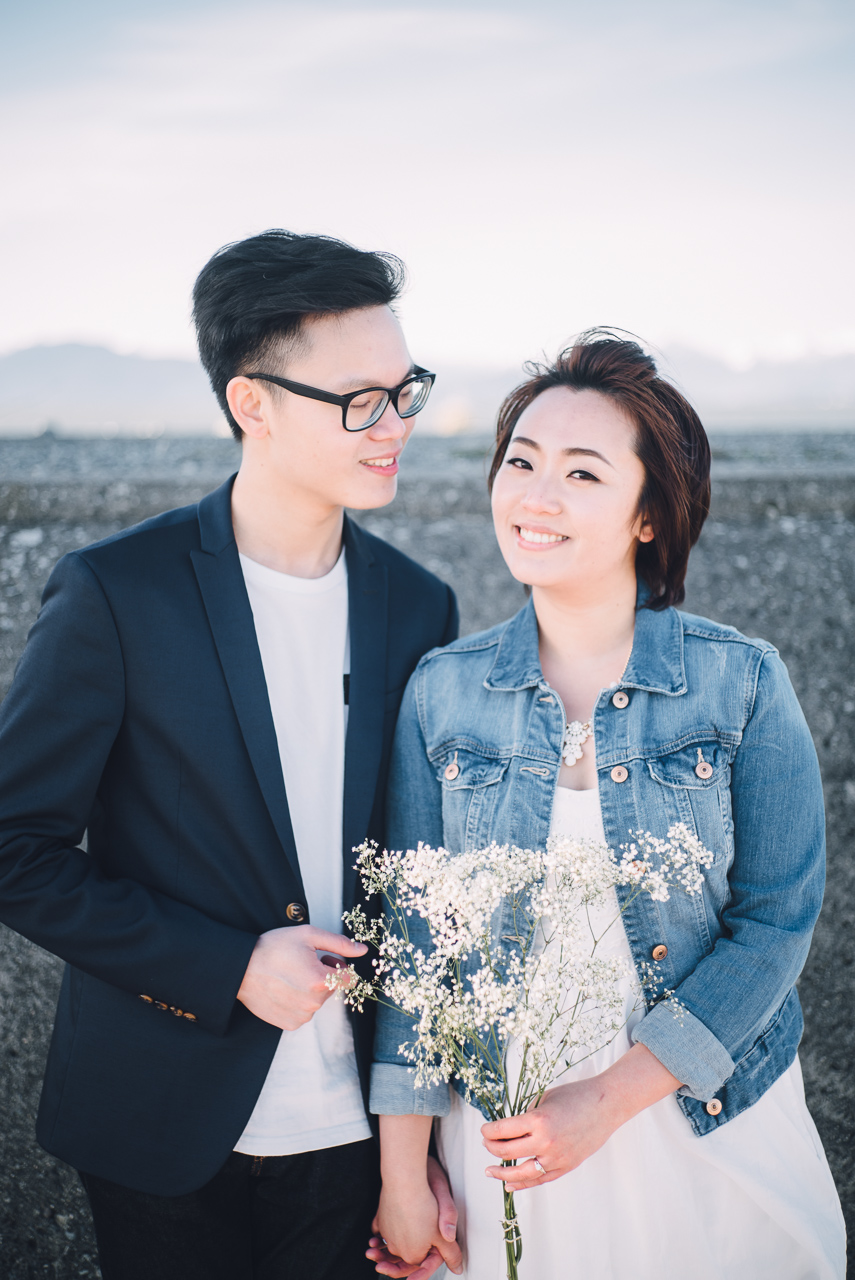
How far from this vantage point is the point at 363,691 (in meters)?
2.35

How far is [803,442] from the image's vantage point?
571 cm

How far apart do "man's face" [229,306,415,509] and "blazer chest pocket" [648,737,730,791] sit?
102 centimetres

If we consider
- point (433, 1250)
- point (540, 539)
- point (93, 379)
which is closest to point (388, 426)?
point (540, 539)

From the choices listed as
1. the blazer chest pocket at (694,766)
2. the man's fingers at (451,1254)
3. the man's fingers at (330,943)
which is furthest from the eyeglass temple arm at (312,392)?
the man's fingers at (451,1254)

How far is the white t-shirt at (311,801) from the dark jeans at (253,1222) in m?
0.11

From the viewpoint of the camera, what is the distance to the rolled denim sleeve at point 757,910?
1950 millimetres

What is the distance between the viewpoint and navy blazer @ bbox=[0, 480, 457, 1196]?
2.01 m

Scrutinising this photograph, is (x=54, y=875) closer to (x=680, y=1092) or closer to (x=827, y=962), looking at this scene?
(x=680, y=1092)

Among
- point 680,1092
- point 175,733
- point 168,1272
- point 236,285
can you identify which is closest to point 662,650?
point 680,1092

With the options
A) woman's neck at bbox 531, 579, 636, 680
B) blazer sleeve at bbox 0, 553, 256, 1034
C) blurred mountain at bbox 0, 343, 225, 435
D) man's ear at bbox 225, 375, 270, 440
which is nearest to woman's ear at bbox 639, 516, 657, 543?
woman's neck at bbox 531, 579, 636, 680

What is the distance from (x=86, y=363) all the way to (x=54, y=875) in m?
138

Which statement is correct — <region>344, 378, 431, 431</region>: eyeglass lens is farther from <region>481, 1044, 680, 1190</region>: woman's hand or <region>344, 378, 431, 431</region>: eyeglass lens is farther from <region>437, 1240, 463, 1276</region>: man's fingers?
<region>437, 1240, 463, 1276</region>: man's fingers

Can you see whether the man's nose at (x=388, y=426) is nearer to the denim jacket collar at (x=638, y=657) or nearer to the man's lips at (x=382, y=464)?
the man's lips at (x=382, y=464)

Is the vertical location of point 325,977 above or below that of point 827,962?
above
